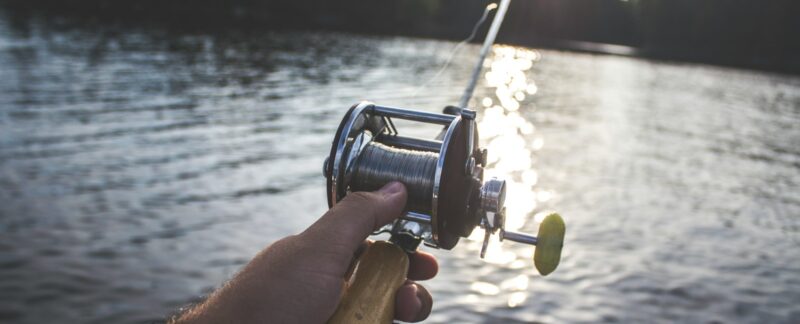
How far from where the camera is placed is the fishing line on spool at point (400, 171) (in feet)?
7.41

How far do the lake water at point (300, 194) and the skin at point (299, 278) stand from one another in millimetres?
1826

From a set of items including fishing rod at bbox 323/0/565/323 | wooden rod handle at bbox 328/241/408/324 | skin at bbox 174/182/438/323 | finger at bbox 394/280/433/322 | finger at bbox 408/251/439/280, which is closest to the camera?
skin at bbox 174/182/438/323

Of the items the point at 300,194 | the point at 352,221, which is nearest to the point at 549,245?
the point at 352,221

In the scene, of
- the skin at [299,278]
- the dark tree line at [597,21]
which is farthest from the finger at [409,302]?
the dark tree line at [597,21]

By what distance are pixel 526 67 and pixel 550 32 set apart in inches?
1696

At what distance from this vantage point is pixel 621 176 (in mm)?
16266

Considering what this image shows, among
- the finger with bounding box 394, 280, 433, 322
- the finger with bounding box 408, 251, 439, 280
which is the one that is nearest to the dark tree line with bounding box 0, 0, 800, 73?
the finger with bounding box 408, 251, 439, 280

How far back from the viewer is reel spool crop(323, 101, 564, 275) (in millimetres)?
2217

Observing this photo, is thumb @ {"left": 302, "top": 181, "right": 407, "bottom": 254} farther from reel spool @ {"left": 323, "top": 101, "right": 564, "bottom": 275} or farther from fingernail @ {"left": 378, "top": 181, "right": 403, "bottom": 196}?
reel spool @ {"left": 323, "top": 101, "right": 564, "bottom": 275}

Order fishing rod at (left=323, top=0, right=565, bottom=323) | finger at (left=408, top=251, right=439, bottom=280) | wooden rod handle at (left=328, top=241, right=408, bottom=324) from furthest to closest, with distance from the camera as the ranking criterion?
finger at (left=408, top=251, right=439, bottom=280) → fishing rod at (left=323, top=0, right=565, bottom=323) → wooden rod handle at (left=328, top=241, right=408, bottom=324)

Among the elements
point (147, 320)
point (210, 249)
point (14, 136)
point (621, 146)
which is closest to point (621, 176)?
point (621, 146)

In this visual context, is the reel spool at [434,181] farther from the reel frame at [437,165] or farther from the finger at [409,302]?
the finger at [409,302]

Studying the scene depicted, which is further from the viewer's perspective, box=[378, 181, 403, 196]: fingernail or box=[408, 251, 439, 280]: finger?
box=[408, 251, 439, 280]: finger

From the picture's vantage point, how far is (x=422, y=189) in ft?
7.40
